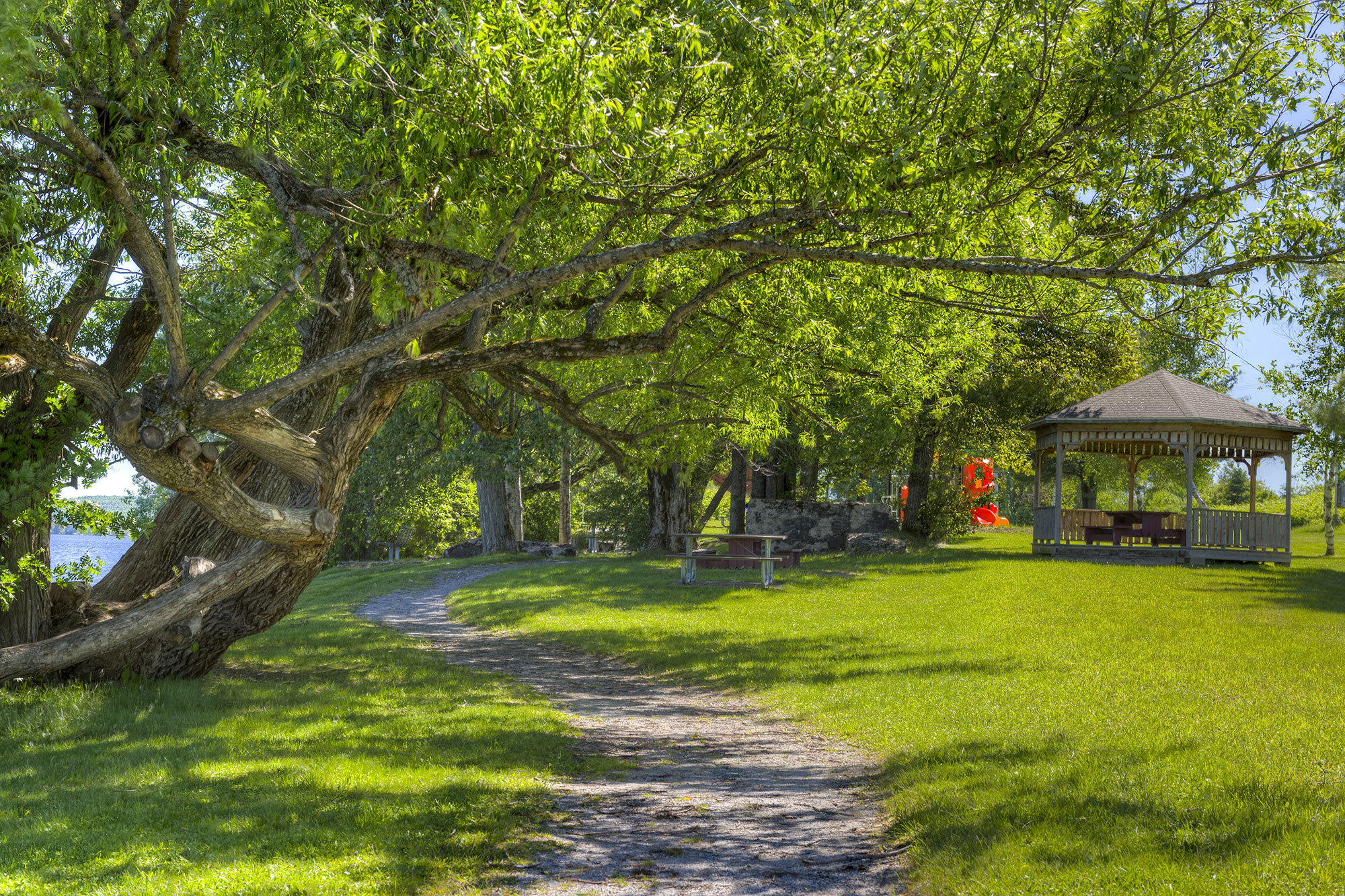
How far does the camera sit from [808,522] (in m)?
30.1

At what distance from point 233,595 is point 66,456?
2138 mm

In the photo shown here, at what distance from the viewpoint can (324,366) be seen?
758cm

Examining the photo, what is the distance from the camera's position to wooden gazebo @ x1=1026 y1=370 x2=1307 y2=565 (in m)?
24.9

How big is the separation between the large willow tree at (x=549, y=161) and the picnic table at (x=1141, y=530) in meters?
17.6

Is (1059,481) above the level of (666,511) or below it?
above

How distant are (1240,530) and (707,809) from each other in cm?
2324

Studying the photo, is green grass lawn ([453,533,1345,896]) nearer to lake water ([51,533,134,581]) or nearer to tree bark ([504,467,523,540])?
lake water ([51,533,134,581])

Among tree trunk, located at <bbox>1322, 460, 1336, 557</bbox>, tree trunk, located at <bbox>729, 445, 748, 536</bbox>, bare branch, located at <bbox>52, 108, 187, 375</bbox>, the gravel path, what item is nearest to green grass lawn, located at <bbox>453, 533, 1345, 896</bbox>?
the gravel path

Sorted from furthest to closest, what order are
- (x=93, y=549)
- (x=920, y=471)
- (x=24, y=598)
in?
(x=93, y=549) → (x=920, y=471) → (x=24, y=598)

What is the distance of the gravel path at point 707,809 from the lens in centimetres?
541

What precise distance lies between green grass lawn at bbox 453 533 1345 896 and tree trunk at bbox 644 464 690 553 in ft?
31.0

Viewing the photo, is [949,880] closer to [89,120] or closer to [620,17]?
[620,17]

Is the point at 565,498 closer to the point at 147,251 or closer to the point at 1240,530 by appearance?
the point at 1240,530

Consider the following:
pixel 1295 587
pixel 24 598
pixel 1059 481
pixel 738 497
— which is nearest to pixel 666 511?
pixel 738 497
